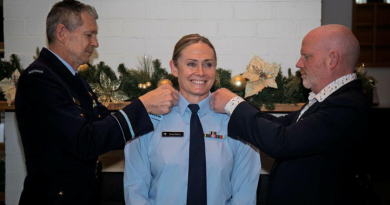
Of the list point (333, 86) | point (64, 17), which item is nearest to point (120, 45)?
point (64, 17)

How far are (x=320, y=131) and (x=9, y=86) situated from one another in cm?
231

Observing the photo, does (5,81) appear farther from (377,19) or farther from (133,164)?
(377,19)

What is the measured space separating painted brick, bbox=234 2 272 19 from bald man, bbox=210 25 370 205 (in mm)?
1228

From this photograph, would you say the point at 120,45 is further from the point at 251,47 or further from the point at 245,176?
the point at 245,176

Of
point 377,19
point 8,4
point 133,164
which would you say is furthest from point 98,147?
point 377,19

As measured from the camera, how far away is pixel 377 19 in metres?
8.61

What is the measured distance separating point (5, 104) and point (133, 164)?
156cm

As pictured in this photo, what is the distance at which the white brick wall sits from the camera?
3.15 meters

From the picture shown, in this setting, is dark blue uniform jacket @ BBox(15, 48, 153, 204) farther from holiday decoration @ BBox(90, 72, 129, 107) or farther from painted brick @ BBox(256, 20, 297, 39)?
painted brick @ BBox(256, 20, 297, 39)

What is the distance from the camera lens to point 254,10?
10.4ft

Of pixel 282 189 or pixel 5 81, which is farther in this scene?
pixel 5 81

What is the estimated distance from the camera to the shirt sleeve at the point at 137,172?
6.17 feet

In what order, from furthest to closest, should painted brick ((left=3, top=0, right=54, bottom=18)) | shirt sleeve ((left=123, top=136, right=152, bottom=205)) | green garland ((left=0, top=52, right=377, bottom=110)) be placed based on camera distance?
painted brick ((left=3, top=0, right=54, bottom=18)), green garland ((left=0, top=52, right=377, bottom=110)), shirt sleeve ((left=123, top=136, right=152, bottom=205))

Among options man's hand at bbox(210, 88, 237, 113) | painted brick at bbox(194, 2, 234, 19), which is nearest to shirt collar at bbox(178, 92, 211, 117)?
man's hand at bbox(210, 88, 237, 113)
